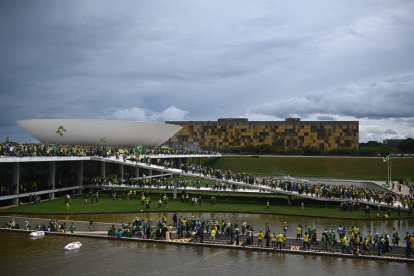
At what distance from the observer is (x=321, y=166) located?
65625 mm

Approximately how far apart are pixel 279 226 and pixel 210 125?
72.4 metres

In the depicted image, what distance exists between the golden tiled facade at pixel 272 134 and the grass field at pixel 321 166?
54.5 feet

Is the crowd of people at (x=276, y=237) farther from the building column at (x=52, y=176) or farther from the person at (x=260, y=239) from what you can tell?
the building column at (x=52, y=176)

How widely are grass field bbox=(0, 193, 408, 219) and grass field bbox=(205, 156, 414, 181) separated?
2891 cm

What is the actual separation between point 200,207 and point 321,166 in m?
38.4

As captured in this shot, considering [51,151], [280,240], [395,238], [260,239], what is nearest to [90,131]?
[51,151]

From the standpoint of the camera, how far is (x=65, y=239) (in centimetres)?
2108

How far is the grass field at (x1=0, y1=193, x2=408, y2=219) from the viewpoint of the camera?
94.5 ft

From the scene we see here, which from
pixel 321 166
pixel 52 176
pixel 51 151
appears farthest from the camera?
pixel 321 166

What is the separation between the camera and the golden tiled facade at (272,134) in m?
88.2

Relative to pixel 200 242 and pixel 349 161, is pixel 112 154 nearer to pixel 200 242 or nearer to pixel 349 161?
pixel 200 242

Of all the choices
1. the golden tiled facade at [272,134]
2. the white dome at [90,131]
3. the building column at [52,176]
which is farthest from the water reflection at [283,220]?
the golden tiled facade at [272,134]

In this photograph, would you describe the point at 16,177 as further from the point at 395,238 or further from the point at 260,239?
Result: the point at 395,238

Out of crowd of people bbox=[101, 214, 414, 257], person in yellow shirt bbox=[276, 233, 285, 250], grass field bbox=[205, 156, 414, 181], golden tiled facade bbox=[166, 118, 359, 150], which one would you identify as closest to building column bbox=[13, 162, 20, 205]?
crowd of people bbox=[101, 214, 414, 257]
